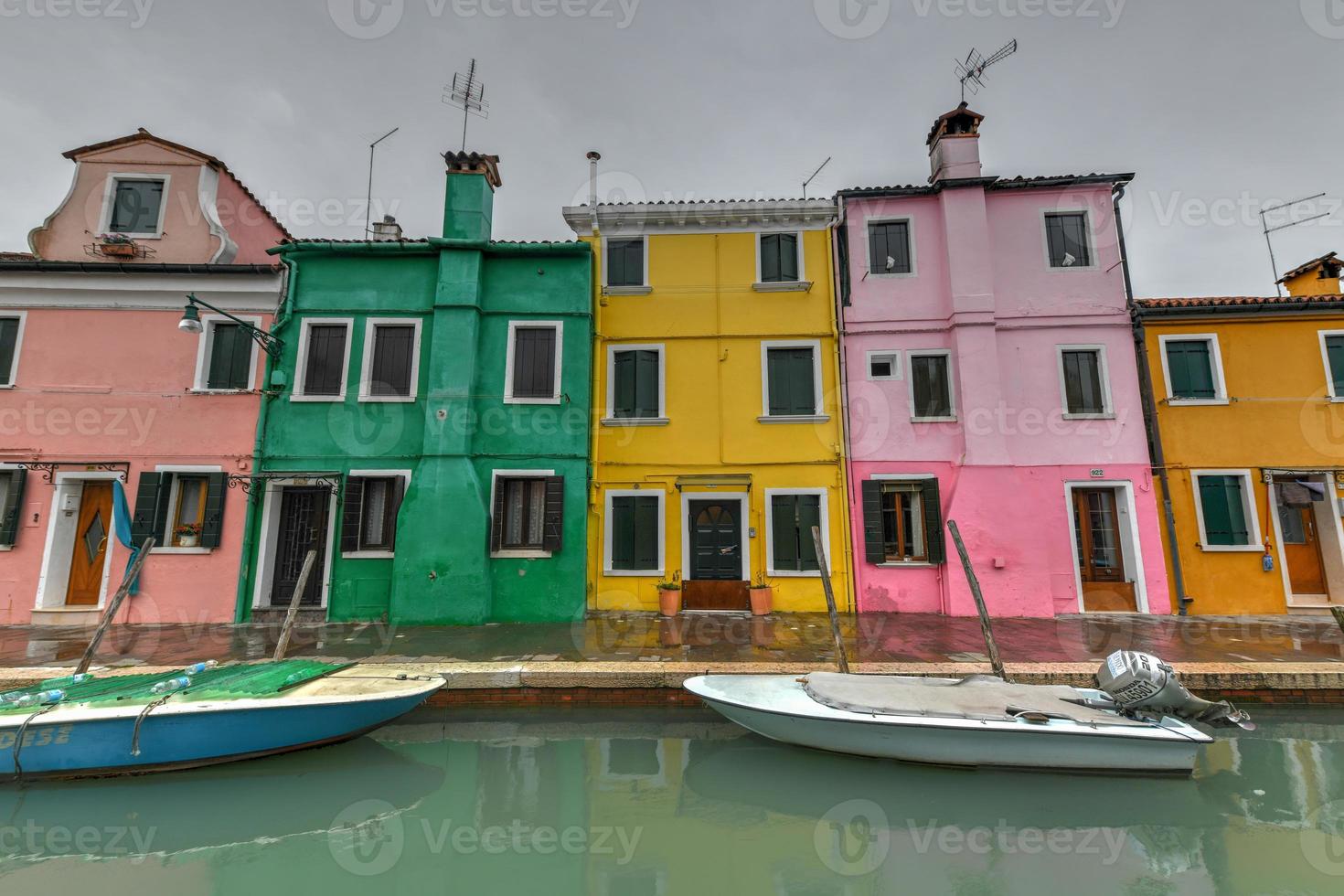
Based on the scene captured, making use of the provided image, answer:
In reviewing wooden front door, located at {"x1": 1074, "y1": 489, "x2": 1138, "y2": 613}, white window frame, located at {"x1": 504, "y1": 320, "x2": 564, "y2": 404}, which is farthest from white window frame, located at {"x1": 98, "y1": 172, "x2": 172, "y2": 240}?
wooden front door, located at {"x1": 1074, "y1": 489, "x2": 1138, "y2": 613}

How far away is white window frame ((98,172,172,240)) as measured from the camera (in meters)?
11.2

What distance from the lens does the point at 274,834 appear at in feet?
15.9

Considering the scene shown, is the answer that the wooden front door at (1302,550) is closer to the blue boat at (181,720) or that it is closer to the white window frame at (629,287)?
the white window frame at (629,287)

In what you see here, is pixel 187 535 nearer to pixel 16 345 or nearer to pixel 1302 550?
pixel 16 345

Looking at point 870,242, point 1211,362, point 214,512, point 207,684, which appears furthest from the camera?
point 870,242

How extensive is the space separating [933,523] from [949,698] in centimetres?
561

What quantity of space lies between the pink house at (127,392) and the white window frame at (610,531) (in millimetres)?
6877

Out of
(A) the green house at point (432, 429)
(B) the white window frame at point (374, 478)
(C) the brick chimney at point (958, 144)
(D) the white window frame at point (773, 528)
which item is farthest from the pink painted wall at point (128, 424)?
(C) the brick chimney at point (958, 144)

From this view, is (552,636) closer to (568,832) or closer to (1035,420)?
(568,832)

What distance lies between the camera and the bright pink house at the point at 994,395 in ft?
34.4

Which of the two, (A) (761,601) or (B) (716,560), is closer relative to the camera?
(A) (761,601)

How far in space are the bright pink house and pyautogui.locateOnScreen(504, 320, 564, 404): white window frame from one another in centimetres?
603

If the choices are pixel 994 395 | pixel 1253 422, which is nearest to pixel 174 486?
pixel 994 395

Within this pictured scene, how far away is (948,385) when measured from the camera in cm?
1130
